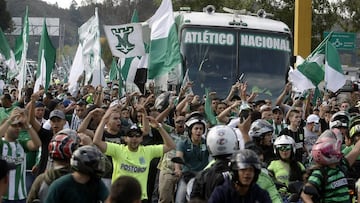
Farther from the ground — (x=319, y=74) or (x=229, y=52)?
(x=229, y=52)

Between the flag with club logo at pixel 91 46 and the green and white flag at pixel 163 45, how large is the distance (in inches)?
43.5

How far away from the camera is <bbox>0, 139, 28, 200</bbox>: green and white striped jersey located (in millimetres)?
8852

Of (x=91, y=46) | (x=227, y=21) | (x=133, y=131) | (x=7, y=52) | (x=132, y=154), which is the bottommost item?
(x=132, y=154)

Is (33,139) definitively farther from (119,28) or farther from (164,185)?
(119,28)

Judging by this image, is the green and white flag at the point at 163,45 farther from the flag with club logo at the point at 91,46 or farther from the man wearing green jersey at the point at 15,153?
the man wearing green jersey at the point at 15,153

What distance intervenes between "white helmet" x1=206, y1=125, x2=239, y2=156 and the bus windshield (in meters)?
9.89

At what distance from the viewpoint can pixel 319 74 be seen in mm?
16688

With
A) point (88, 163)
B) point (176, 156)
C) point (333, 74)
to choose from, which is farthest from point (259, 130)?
point (333, 74)

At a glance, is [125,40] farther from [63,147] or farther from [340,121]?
[63,147]

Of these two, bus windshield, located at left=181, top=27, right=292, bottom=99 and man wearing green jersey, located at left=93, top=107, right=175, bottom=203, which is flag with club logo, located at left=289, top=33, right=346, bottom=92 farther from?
man wearing green jersey, located at left=93, top=107, right=175, bottom=203

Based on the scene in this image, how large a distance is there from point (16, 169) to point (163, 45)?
17.9ft

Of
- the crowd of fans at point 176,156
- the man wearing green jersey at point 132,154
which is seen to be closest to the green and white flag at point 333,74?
the crowd of fans at point 176,156

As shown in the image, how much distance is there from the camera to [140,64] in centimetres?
1689

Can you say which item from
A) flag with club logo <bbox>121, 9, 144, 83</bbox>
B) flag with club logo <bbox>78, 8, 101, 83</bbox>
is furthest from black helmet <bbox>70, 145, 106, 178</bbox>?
flag with club logo <bbox>121, 9, 144, 83</bbox>
